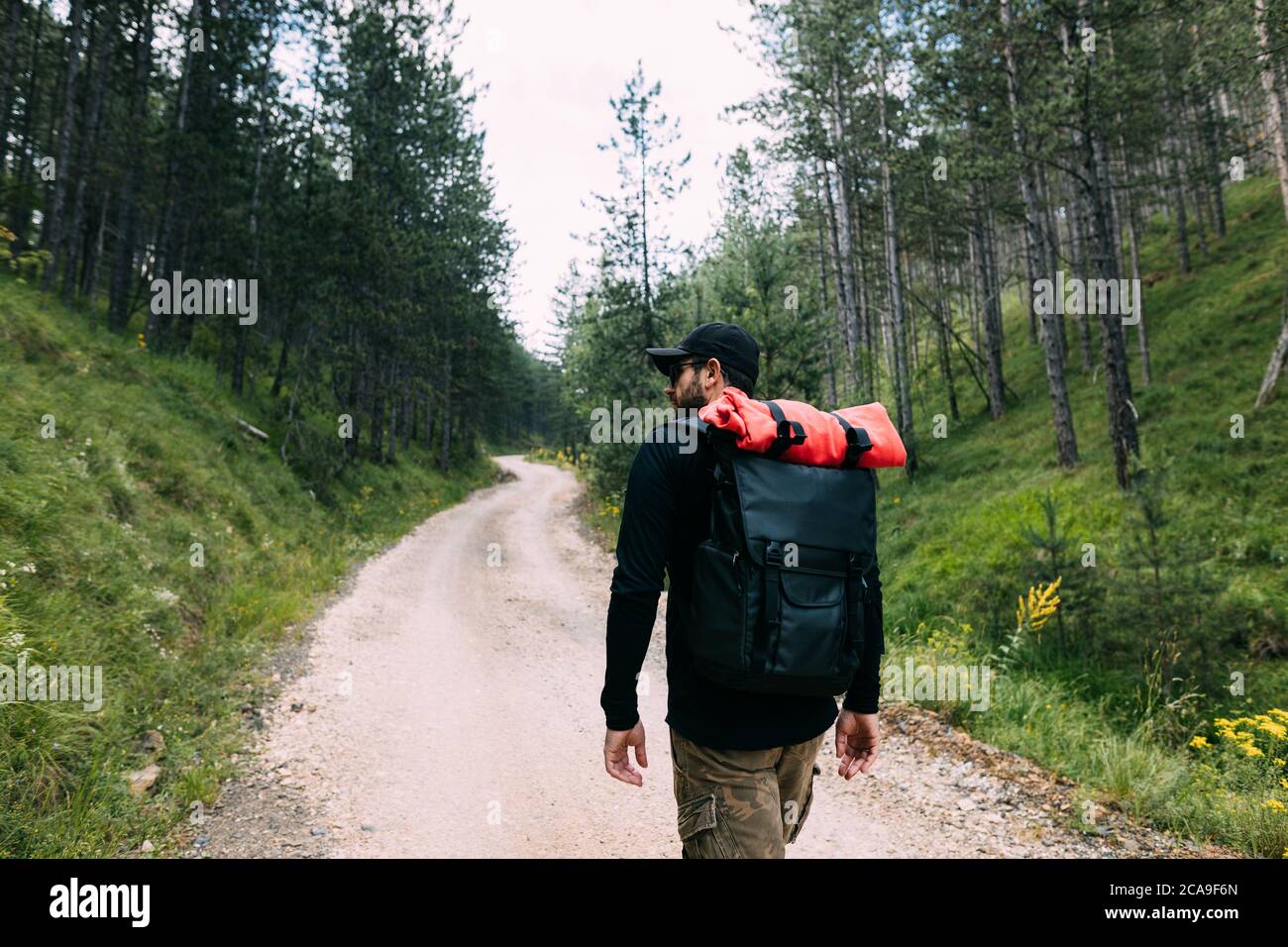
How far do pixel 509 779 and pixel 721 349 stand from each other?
426 centimetres

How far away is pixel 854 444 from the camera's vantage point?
7.30 ft

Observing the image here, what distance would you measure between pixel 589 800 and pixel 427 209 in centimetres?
2664

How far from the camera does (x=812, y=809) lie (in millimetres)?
4809

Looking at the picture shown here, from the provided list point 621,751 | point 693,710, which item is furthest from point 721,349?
point 621,751

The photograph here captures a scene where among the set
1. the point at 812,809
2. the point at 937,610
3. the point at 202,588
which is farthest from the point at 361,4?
the point at 812,809

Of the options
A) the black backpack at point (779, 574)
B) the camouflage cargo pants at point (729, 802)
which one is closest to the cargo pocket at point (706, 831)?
the camouflage cargo pants at point (729, 802)

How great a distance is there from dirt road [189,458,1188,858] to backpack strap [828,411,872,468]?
10.4 ft

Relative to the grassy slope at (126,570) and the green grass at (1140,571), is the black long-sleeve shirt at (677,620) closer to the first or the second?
the grassy slope at (126,570)

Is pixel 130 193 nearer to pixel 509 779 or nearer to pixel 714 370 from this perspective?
pixel 509 779

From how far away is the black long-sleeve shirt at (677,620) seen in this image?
2.17 m

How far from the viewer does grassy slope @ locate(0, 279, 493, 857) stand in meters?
4.31

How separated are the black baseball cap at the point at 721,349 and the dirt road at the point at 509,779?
3.34 meters
